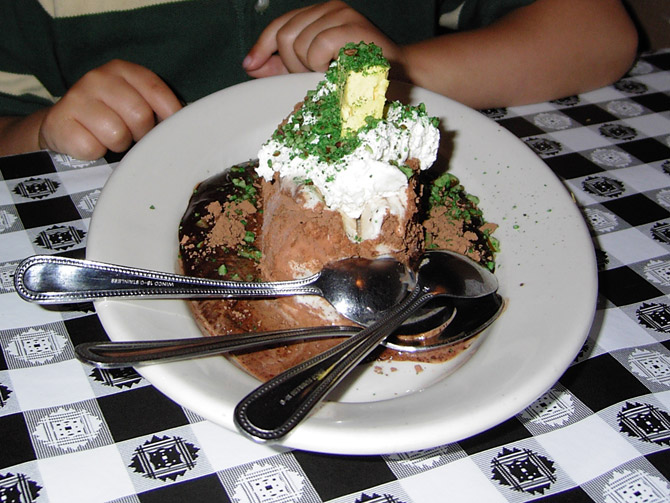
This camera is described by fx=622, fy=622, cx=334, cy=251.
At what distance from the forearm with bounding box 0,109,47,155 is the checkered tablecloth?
1.53 feet

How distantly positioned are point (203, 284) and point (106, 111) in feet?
2.25

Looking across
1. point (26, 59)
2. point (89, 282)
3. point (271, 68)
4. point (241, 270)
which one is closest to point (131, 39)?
point (26, 59)

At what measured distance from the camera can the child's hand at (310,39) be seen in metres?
1.57

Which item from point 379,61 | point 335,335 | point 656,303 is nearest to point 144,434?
point 335,335

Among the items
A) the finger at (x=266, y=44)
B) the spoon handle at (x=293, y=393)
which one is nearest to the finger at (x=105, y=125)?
the finger at (x=266, y=44)

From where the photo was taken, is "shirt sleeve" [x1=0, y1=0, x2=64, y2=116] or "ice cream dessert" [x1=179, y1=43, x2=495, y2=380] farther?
"shirt sleeve" [x1=0, y1=0, x2=64, y2=116]

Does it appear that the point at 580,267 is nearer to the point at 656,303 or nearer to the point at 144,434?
the point at 656,303

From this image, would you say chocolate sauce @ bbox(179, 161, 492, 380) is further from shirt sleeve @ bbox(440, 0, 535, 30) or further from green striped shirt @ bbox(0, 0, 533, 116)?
shirt sleeve @ bbox(440, 0, 535, 30)

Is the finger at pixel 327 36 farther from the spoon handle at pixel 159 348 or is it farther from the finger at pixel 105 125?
the spoon handle at pixel 159 348

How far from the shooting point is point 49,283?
2.97 ft

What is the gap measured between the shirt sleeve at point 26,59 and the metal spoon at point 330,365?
127 centimetres

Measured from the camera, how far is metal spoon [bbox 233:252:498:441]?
0.70 meters

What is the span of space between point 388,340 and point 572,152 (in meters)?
0.85

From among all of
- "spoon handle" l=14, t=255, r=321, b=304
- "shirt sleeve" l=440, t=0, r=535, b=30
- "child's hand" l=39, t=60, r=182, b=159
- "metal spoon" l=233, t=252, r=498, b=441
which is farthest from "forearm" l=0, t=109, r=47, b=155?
"shirt sleeve" l=440, t=0, r=535, b=30
